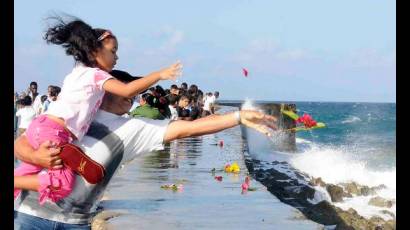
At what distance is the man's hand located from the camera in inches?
133

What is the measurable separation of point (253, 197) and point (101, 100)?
278 inches

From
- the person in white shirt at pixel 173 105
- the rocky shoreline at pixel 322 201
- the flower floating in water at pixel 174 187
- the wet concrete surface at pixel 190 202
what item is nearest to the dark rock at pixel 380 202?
the rocky shoreline at pixel 322 201

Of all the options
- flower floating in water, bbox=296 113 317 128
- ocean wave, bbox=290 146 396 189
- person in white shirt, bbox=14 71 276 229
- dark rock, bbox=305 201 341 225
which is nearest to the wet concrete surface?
dark rock, bbox=305 201 341 225

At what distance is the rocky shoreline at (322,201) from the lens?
1097 cm

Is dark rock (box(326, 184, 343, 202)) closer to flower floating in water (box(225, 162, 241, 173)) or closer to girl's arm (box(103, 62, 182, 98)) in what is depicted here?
flower floating in water (box(225, 162, 241, 173))

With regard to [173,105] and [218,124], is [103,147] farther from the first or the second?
[173,105]

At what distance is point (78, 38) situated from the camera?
3582 mm

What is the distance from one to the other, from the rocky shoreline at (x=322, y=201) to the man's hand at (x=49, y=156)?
6.60 meters

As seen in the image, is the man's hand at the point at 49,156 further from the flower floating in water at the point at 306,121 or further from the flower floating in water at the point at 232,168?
the flower floating in water at the point at 232,168

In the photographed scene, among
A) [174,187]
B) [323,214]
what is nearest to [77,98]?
[174,187]

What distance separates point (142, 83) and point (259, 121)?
0.50 meters

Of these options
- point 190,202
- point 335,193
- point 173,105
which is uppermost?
point 173,105

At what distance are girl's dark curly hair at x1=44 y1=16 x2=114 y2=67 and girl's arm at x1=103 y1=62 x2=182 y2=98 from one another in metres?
0.20
